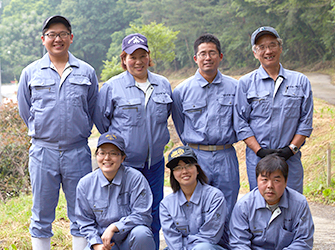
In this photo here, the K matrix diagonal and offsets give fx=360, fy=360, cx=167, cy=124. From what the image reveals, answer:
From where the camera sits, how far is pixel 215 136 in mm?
3605

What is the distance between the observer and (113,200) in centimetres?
329

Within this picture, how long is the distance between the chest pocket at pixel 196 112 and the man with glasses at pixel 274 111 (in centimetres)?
34

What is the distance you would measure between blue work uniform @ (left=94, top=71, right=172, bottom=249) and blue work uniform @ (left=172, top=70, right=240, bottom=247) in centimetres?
27

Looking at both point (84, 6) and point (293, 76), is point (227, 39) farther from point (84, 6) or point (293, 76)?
point (293, 76)

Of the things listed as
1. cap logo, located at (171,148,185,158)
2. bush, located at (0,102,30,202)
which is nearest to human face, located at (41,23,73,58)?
cap logo, located at (171,148,185,158)

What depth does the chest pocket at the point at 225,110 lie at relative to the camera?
3658 mm

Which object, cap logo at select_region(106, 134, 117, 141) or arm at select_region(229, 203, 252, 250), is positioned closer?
arm at select_region(229, 203, 252, 250)

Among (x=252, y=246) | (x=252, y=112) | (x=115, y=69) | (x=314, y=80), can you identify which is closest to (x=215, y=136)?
(x=252, y=112)

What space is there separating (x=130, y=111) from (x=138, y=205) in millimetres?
909

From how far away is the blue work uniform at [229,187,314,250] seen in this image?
307cm

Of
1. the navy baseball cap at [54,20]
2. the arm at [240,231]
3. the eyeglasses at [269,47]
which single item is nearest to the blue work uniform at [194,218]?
the arm at [240,231]

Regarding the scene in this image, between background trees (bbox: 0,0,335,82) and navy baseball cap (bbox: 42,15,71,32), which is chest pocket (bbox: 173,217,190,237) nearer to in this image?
navy baseball cap (bbox: 42,15,71,32)

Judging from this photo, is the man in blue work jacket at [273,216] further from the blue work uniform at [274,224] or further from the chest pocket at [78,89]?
the chest pocket at [78,89]

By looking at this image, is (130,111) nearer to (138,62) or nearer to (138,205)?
(138,62)
